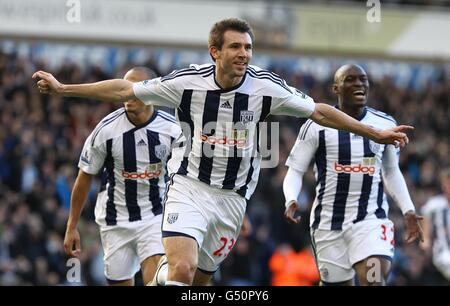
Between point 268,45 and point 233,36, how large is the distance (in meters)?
13.1

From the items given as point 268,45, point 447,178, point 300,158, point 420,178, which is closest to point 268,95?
point 300,158

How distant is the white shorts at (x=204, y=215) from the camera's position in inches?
286

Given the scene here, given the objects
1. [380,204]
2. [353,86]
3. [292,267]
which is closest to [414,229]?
[380,204]

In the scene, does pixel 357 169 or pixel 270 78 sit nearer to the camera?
pixel 270 78

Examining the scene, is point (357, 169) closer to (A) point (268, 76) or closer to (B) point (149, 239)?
(A) point (268, 76)

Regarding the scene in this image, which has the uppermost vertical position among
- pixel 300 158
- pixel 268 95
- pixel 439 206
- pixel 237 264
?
pixel 268 95

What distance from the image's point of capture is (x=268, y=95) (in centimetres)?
735

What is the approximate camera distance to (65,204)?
14578mm

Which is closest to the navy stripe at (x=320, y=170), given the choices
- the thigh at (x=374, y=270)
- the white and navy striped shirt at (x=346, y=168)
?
the white and navy striped shirt at (x=346, y=168)

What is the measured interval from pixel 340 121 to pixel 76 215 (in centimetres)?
266

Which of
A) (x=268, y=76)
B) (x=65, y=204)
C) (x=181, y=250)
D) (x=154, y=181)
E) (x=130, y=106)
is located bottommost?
(x=65, y=204)

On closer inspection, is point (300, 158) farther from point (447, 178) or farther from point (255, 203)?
point (255, 203)

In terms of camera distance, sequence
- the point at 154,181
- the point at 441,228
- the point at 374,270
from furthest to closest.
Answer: the point at 441,228 → the point at 154,181 → the point at 374,270

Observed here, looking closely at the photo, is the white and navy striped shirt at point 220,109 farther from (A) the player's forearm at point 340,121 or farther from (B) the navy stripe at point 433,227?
(B) the navy stripe at point 433,227
